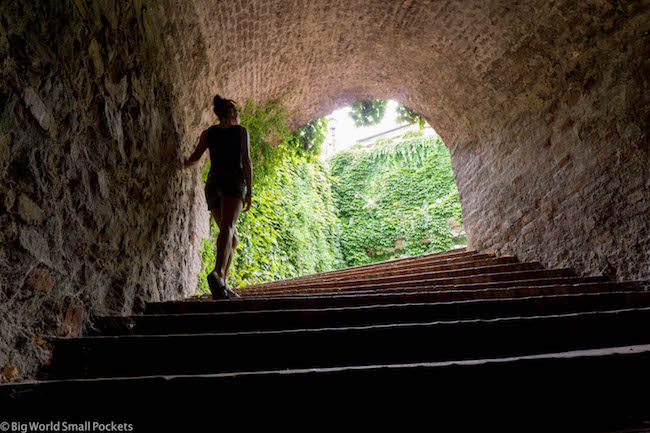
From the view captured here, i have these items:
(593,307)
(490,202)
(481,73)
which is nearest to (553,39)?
(481,73)

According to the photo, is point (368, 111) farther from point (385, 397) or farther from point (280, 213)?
point (385, 397)

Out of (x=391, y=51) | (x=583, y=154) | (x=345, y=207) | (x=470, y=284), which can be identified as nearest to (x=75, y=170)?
(x=470, y=284)

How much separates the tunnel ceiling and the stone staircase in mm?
2014

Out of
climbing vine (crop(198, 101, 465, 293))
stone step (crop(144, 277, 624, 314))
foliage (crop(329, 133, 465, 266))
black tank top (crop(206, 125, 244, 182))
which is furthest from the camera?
→ foliage (crop(329, 133, 465, 266))

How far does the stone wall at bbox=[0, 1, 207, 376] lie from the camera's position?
126cm

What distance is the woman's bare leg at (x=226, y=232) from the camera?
272cm

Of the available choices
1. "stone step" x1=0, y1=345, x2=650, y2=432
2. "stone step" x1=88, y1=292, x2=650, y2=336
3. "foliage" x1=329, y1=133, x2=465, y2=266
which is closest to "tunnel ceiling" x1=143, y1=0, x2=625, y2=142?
"stone step" x1=88, y1=292, x2=650, y2=336

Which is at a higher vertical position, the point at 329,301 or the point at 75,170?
the point at 75,170

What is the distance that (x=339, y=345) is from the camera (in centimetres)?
151

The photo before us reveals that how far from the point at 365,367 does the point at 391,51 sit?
4.60 metres

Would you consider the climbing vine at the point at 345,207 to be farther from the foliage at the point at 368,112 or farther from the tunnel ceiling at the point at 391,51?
the tunnel ceiling at the point at 391,51

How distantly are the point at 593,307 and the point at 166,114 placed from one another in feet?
9.64

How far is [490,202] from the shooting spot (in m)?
4.44

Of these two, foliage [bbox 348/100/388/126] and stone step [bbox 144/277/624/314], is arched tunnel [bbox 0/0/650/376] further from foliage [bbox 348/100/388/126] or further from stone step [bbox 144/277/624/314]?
foliage [bbox 348/100/388/126]
